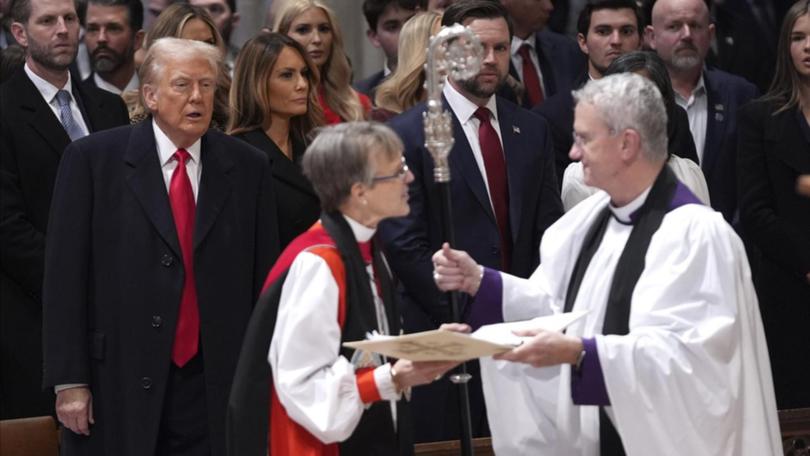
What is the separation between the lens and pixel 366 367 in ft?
15.5

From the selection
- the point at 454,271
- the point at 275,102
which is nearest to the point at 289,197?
the point at 275,102

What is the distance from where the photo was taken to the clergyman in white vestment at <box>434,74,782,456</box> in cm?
495

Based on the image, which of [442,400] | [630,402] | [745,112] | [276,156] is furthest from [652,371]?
[745,112]

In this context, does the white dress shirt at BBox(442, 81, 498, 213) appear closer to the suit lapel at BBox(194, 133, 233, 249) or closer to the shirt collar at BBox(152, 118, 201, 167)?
the suit lapel at BBox(194, 133, 233, 249)

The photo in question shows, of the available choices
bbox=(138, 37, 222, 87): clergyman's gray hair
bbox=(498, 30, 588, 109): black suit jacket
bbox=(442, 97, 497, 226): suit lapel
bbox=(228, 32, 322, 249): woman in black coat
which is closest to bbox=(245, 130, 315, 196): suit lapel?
bbox=(228, 32, 322, 249): woman in black coat

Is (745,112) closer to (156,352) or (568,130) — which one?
(568,130)

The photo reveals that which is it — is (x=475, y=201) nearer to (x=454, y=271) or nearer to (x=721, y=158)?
(x=454, y=271)

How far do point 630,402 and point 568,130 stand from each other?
Answer: 245 cm

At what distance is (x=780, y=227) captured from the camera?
723 centimetres

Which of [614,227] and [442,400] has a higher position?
[614,227]

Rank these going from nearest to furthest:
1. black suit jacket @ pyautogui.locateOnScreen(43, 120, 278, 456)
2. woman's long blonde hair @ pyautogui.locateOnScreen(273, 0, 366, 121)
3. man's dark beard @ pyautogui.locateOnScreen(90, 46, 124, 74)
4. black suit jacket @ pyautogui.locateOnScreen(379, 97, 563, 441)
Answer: black suit jacket @ pyautogui.locateOnScreen(43, 120, 278, 456) → black suit jacket @ pyautogui.locateOnScreen(379, 97, 563, 441) → woman's long blonde hair @ pyautogui.locateOnScreen(273, 0, 366, 121) → man's dark beard @ pyautogui.locateOnScreen(90, 46, 124, 74)


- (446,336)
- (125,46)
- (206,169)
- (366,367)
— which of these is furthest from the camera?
(125,46)

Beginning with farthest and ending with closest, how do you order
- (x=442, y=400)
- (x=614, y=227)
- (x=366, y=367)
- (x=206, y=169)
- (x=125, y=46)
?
(x=125, y=46) < (x=442, y=400) < (x=206, y=169) < (x=614, y=227) < (x=366, y=367)

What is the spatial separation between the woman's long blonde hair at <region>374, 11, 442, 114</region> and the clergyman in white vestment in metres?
1.95
